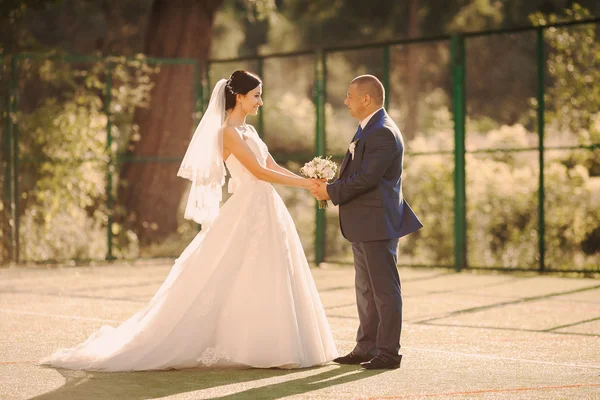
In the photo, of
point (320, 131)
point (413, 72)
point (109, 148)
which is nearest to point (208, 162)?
point (320, 131)

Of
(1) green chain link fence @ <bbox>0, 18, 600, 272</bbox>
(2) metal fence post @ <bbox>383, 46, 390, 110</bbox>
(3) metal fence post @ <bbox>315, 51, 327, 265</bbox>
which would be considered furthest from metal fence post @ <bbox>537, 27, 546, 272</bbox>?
(3) metal fence post @ <bbox>315, 51, 327, 265</bbox>

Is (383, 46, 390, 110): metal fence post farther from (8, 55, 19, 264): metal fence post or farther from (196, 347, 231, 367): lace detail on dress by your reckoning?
(196, 347, 231, 367): lace detail on dress

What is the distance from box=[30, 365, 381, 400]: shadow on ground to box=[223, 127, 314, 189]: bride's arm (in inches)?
51.1

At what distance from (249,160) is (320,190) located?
539mm

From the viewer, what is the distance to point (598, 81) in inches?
684

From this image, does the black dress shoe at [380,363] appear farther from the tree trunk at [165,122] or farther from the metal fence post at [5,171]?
the tree trunk at [165,122]

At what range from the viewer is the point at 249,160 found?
8336mm

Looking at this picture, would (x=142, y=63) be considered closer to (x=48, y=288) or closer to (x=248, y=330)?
(x=48, y=288)

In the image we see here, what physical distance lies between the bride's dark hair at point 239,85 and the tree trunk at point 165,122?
10.8 meters

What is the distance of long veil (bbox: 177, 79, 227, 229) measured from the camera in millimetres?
8461

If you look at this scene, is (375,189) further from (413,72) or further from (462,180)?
(413,72)

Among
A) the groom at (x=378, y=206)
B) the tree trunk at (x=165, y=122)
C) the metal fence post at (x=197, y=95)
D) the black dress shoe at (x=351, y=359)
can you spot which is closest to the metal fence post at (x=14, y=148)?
the tree trunk at (x=165, y=122)

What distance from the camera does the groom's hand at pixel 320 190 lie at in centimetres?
817

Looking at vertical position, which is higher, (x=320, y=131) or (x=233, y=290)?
(x=320, y=131)
